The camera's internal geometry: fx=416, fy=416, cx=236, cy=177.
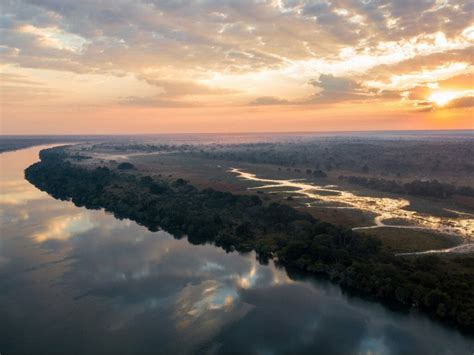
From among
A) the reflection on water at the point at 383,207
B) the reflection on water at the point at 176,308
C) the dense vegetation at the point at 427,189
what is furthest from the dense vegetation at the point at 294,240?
the dense vegetation at the point at 427,189

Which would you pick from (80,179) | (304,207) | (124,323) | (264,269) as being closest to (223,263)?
(264,269)

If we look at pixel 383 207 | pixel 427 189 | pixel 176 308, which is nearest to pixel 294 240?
pixel 176 308

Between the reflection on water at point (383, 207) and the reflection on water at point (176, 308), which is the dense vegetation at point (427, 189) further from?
the reflection on water at point (176, 308)

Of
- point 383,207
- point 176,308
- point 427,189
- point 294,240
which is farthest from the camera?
point 427,189

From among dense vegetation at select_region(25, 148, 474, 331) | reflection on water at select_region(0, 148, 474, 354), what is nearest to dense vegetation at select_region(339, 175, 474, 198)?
dense vegetation at select_region(25, 148, 474, 331)

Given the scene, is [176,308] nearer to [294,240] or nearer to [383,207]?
[294,240]

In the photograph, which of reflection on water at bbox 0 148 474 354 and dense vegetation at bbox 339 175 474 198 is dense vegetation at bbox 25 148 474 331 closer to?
reflection on water at bbox 0 148 474 354

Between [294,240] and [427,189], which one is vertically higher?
[427,189]
